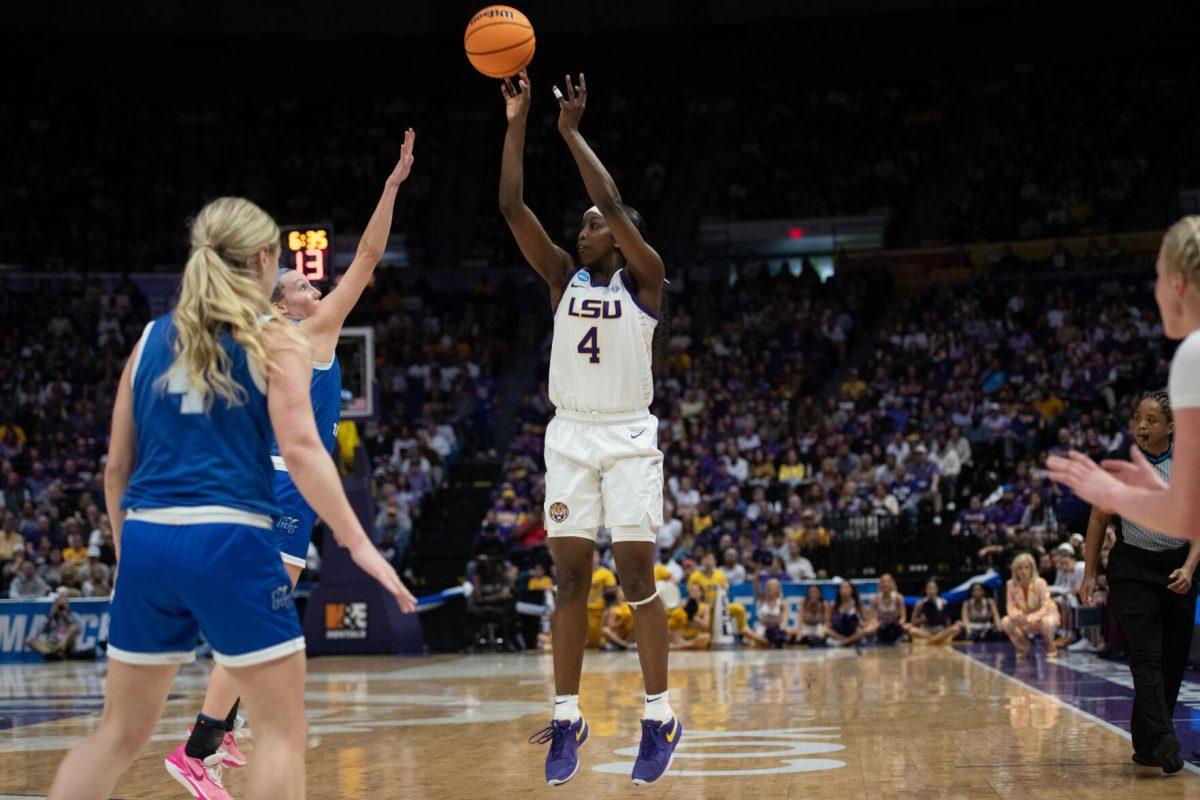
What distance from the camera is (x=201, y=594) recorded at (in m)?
3.37

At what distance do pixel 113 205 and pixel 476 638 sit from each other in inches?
652

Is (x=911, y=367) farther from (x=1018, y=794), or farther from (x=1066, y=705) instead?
(x=1018, y=794)

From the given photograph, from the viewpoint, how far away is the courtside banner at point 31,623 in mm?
17984

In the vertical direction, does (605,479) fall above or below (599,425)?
below

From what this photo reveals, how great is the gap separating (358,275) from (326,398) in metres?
1.04

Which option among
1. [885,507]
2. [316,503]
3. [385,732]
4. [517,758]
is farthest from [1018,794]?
[885,507]

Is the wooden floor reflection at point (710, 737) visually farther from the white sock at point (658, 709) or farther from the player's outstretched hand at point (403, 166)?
the player's outstretched hand at point (403, 166)

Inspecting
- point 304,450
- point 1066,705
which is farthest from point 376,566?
point 1066,705

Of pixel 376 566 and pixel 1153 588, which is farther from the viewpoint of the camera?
pixel 1153 588

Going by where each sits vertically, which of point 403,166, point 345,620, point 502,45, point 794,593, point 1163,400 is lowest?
point 345,620

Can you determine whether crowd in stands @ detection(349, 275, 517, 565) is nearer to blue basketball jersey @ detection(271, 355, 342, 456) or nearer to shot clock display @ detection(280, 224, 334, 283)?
shot clock display @ detection(280, 224, 334, 283)

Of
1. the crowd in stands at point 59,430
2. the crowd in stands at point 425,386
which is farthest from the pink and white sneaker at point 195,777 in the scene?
the crowd in stands at point 425,386

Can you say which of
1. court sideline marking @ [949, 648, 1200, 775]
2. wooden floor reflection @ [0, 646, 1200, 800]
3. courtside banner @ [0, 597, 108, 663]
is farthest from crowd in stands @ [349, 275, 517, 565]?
court sideline marking @ [949, 648, 1200, 775]

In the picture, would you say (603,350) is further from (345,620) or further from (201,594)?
(345,620)
